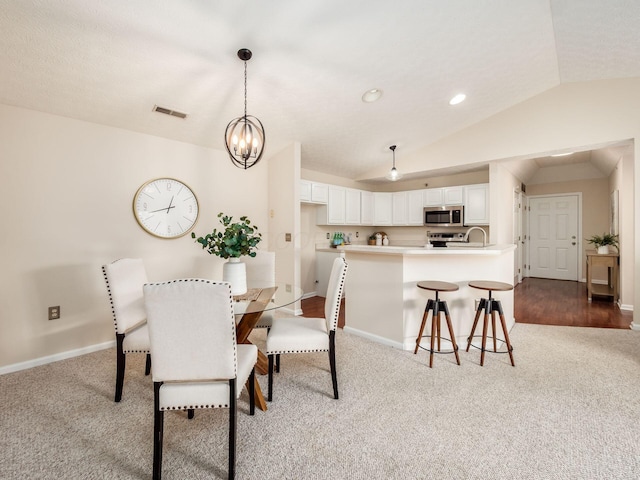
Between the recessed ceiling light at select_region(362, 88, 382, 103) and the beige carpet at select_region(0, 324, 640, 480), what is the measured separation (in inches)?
106

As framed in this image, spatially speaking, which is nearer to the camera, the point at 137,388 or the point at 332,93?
the point at 137,388

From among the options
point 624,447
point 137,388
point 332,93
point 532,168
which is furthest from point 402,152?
point 137,388

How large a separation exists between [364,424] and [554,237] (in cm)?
715

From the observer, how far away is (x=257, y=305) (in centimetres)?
193

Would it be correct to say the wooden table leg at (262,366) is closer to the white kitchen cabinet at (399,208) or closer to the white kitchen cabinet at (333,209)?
the white kitchen cabinet at (333,209)

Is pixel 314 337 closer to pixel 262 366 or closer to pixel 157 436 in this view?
pixel 262 366

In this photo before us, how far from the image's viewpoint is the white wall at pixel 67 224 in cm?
255

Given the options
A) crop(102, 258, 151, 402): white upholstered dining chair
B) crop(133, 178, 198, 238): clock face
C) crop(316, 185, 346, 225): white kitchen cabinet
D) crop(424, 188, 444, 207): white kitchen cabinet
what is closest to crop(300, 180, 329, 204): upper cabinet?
crop(316, 185, 346, 225): white kitchen cabinet

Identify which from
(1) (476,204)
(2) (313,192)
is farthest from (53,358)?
(1) (476,204)

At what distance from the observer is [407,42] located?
2.62 metres

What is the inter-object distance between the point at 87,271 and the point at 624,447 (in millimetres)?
4130

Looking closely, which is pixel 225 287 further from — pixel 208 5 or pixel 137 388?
pixel 208 5

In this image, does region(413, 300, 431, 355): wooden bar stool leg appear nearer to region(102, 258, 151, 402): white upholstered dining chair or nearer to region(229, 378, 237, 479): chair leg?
region(229, 378, 237, 479): chair leg

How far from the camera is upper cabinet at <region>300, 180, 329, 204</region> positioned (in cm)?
480
